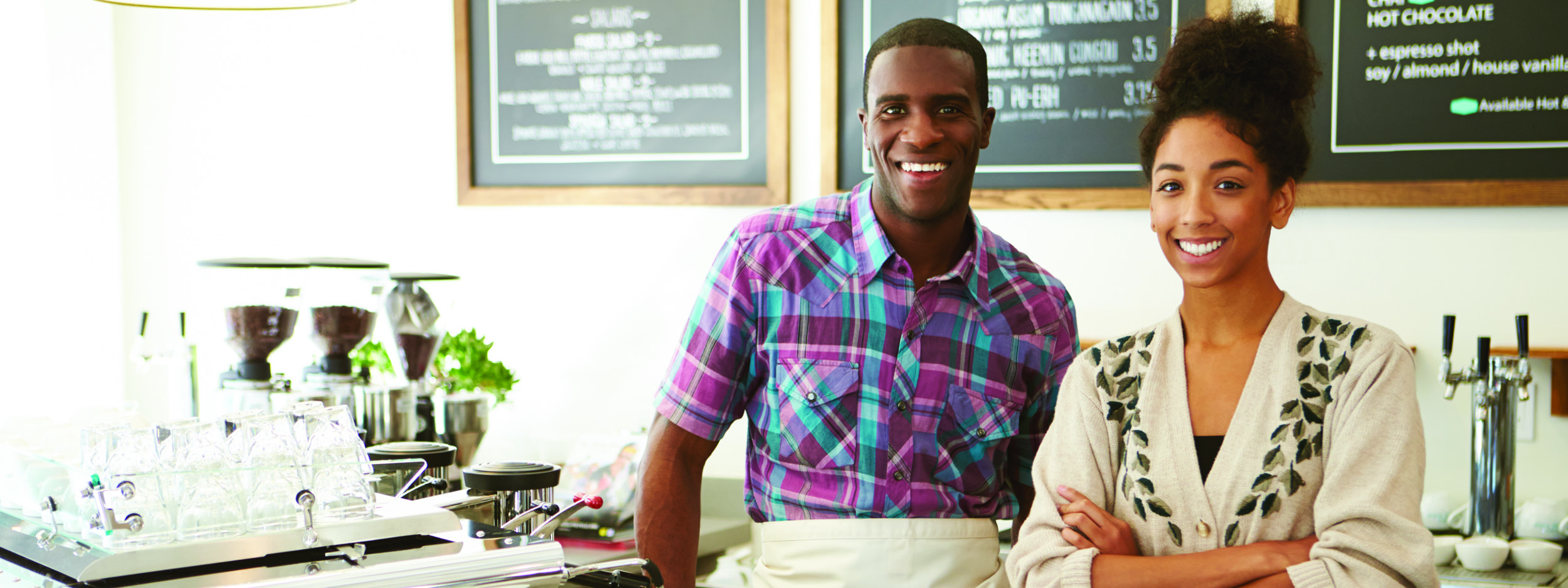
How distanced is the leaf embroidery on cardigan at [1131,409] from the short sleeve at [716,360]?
466mm

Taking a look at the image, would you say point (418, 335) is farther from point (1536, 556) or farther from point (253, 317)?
point (1536, 556)

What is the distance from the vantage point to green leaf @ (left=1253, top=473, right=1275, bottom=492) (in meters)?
1.16

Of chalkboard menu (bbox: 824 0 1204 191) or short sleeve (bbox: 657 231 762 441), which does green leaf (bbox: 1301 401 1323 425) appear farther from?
chalkboard menu (bbox: 824 0 1204 191)

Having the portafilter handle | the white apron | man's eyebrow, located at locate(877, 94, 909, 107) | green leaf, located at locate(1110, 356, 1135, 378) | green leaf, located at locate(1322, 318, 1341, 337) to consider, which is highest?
man's eyebrow, located at locate(877, 94, 909, 107)

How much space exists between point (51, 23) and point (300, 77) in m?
0.62

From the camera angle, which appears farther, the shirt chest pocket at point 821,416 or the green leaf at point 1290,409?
the shirt chest pocket at point 821,416

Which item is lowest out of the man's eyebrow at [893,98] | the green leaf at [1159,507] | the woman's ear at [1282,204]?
the green leaf at [1159,507]

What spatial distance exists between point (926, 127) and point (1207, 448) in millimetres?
505

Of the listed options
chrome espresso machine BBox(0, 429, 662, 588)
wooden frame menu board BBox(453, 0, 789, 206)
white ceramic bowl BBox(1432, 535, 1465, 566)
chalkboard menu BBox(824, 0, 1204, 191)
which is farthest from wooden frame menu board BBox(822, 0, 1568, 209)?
chrome espresso machine BBox(0, 429, 662, 588)

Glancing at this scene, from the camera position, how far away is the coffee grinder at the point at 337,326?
2.55 metres

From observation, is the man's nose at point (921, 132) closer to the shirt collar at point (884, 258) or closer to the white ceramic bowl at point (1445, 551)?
the shirt collar at point (884, 258)

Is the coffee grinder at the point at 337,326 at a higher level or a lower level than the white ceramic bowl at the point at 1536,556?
higher

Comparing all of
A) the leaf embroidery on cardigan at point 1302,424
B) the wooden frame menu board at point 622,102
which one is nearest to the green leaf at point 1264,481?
the leaf embroidery on cardigan at point 1302,424

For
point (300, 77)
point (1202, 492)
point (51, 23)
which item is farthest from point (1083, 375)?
point (51, 23)
